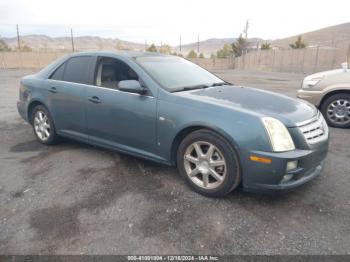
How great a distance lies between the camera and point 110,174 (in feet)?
12.1

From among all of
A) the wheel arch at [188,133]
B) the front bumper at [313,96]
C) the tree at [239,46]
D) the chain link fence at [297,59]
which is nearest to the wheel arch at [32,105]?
the wheel arch at [188,133]

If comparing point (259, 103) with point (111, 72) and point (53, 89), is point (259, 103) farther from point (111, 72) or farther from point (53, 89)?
point (53, 89)

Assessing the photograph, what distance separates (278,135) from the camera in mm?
2688

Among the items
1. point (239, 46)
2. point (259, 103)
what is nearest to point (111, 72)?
point (259, 103)

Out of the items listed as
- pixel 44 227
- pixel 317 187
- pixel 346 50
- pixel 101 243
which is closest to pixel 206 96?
pixel 317 187

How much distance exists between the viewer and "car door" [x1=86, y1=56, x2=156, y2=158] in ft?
11.2

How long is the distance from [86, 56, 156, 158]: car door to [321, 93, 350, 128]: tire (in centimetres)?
418

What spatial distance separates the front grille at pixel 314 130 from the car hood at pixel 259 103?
57mm

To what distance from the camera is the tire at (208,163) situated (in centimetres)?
286

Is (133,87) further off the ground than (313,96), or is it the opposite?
(133,87)

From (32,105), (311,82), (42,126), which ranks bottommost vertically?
(42,126)

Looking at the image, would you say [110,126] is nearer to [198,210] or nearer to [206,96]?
[206,96]

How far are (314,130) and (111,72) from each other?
261 centimetres

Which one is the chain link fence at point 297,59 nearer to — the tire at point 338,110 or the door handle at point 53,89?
the tire at point 338,110
